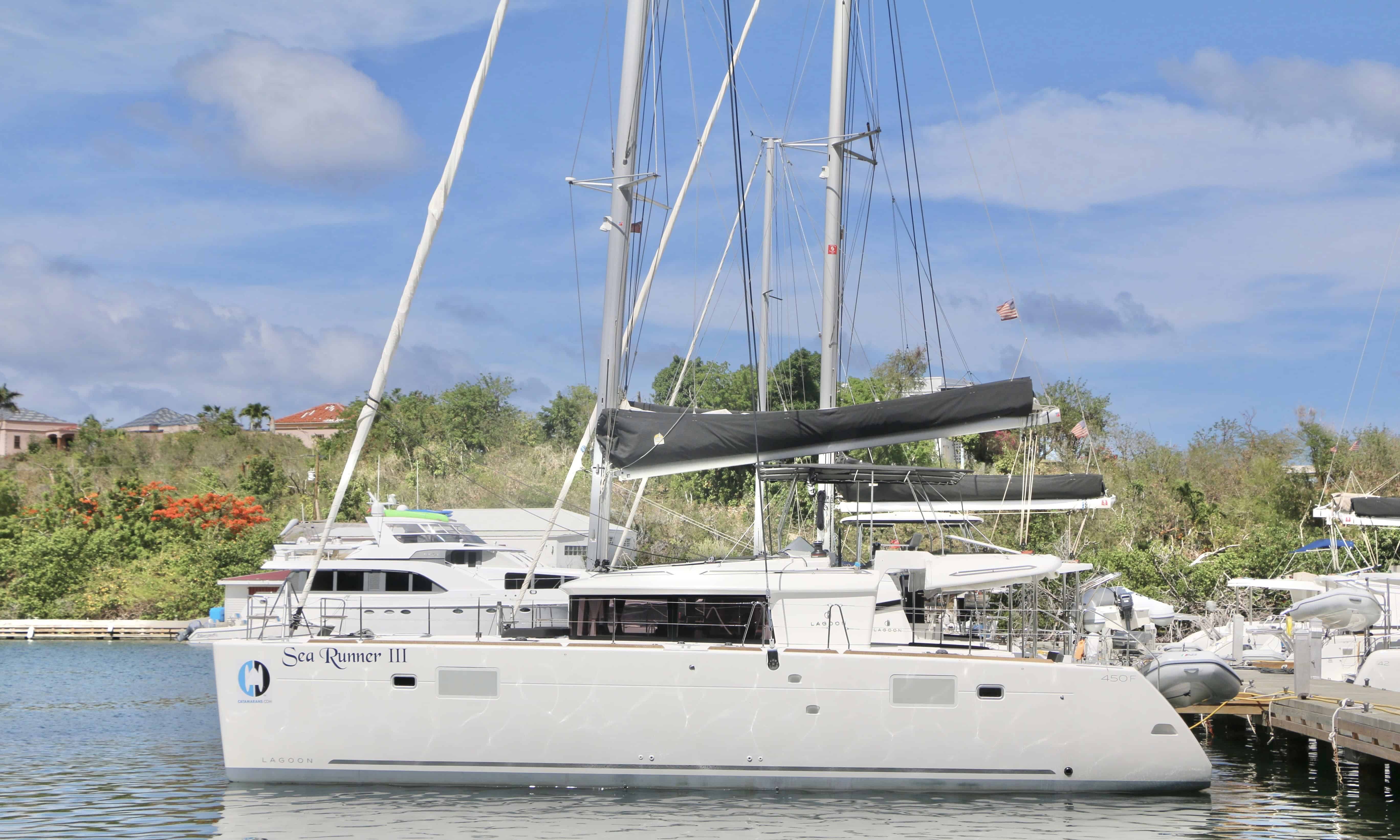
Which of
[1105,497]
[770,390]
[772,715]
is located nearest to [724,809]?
[772,715]

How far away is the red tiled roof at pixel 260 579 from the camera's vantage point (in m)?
30.1

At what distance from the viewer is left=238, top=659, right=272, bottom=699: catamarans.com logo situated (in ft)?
40.9

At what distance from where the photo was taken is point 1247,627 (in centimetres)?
2117

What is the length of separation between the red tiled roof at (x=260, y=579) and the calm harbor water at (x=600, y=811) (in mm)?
14774

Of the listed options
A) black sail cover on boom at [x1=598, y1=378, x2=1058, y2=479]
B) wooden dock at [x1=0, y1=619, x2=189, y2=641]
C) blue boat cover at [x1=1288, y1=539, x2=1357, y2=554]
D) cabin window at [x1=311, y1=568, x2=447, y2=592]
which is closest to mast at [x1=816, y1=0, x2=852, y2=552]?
black sail cover on boom at [x1=598, y1=378, x2=1058, y2=479]

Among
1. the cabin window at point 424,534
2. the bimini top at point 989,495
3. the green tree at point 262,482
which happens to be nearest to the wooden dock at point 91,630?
the green tree at point 262,482

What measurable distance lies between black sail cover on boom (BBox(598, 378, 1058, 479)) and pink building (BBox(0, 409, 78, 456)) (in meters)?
81.9

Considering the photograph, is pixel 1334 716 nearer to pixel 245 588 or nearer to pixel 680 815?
pixel 680 815

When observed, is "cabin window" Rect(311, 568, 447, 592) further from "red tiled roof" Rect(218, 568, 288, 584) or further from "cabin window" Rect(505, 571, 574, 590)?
"red tiled roof" Rect(218, 568, 288, 584)

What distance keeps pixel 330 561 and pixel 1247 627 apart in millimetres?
16093

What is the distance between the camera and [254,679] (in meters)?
12.5

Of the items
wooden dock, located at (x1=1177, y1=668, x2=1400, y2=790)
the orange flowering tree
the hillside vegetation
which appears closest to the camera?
wooden dock, located at (x1=1177, y1=668, x2=1400, y2=790)

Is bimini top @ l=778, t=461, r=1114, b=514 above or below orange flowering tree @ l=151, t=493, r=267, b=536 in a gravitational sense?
below

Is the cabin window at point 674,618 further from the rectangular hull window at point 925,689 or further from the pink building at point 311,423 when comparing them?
the pink building at point 311,423
